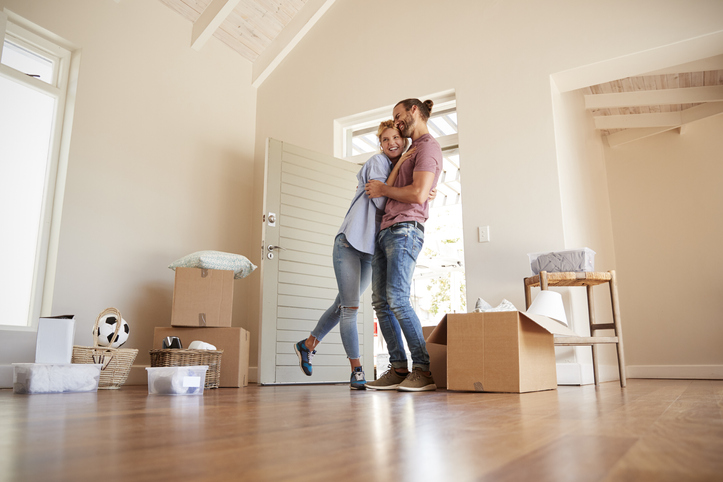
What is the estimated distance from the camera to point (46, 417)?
1.12 metres

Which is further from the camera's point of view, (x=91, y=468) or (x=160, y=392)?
(x=160, y=392)

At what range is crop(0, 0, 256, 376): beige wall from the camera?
3.52m

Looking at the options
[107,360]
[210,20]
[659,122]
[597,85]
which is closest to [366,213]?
[107,360]

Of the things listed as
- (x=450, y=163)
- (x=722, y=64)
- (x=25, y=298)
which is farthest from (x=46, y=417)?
(x=450, y=163)

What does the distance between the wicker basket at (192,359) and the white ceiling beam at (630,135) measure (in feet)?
15.2

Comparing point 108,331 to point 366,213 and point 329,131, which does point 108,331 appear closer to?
point 366,213

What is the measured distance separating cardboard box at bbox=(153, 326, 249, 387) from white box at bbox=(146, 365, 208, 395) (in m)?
1.09

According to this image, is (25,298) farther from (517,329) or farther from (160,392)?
(517,329)

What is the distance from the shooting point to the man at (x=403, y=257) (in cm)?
221

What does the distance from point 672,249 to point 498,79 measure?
2.63m

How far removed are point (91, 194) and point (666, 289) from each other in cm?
494

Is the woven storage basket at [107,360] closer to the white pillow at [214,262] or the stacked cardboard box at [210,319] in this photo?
the stacked cardboard box at [210,319]

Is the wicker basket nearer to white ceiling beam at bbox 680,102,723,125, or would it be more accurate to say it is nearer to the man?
the man

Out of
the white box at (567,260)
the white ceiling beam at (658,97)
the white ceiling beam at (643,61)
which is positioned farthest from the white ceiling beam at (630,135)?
the white box at (567,260)
